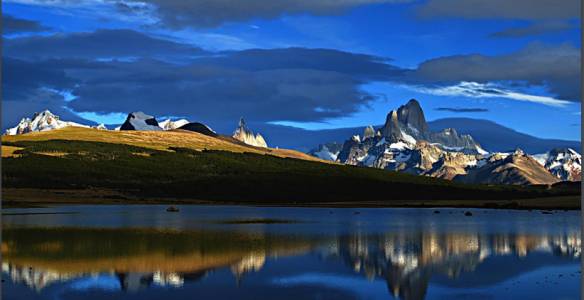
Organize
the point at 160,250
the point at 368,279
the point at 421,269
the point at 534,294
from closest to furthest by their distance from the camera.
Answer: the point at 534,294 → the point at 368,279 → the point at 421,269 → the point at 160,250

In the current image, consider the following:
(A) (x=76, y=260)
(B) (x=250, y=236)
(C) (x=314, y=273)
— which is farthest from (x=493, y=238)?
(A) (x=76, y=260)

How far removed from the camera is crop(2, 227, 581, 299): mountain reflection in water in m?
47.1

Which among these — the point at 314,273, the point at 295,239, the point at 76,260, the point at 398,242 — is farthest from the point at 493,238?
the point at 76,260

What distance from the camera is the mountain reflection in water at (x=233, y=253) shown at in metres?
47.1

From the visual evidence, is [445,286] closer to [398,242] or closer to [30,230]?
[398,242]

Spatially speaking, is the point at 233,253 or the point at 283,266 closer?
the point at 283,266

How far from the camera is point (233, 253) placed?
202ft

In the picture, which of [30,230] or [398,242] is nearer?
[398,242]

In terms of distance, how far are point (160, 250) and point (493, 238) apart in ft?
134

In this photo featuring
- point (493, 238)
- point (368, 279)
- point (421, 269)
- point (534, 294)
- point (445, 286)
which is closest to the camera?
point (534, 294)

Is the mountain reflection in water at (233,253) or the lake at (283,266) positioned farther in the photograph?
the mountain reflection in water at (233,253)

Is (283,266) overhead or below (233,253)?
below

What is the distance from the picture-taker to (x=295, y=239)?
79.2 meters

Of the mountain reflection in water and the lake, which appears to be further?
the mountain reflection in water
